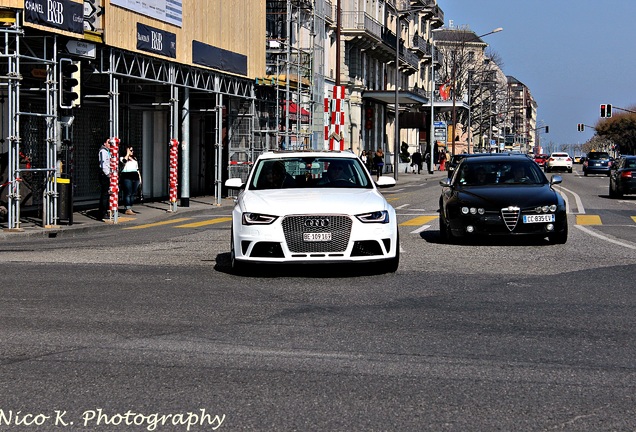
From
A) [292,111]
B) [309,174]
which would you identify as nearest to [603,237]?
[309,174]

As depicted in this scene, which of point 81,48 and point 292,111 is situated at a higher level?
point 81,48

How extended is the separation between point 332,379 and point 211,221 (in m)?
18.8

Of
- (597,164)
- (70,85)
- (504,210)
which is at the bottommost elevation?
(597,164)

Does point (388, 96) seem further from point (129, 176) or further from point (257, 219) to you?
point (257, 219)

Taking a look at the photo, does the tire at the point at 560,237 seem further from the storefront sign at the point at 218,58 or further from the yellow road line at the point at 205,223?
the storefront sign at the point at 218,58

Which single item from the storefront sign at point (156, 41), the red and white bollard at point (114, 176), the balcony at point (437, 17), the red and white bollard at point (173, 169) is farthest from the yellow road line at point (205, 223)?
the balcony at point (437, 17)

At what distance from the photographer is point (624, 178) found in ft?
116

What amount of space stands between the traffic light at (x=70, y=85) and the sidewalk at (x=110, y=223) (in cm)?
256

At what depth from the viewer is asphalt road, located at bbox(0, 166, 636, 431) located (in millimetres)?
5586

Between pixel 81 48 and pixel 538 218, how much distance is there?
11.6 meters

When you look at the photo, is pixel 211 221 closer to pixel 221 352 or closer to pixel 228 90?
pixel 228 90

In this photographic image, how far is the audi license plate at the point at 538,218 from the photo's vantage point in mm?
15930

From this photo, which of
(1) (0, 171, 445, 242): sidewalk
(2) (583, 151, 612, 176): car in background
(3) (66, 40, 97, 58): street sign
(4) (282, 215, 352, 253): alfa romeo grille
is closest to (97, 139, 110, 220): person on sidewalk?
(1) (0, 171, 445, 242): sidewalk

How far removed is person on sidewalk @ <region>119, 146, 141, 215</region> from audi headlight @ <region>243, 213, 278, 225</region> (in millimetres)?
13937
